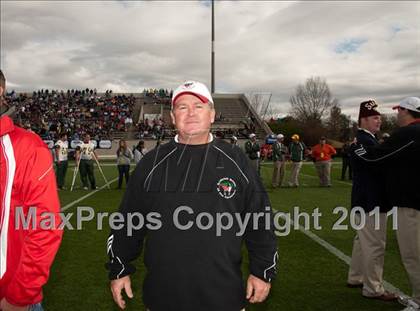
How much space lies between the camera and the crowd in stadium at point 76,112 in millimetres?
47156

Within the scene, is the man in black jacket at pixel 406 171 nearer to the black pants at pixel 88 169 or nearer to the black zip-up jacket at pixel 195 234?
the black zip-up jacket at pixel 195 234

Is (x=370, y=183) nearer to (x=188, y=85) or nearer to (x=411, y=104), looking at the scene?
(x=411, y=104)

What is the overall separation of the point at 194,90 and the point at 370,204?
2.73 m

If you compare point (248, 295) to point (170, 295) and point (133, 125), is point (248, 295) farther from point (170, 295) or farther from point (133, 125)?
point (133, 125)

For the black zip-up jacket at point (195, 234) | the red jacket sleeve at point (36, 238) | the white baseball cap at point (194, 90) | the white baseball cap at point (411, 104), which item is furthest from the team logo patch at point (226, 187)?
the white baseball cap at point (411, 104)

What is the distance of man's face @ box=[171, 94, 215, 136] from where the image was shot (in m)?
2.46

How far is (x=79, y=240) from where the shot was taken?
7.46m

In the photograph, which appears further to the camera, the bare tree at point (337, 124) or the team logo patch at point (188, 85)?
the bare tree at point (337, 124)

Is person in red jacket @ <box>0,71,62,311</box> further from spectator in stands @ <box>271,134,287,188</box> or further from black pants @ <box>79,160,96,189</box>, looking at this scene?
spectator in stands @ <box>271,134,287,188</box>

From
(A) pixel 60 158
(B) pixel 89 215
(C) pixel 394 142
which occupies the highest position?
(C) pixel 394 142

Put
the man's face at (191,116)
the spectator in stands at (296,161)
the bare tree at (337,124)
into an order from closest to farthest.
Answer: the man's face at (191,116) < the spectator in stands at (296,161) < the bare tree at (337,124)

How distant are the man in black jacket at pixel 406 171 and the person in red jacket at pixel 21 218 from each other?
10.5ft

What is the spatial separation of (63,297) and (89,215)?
5360mm

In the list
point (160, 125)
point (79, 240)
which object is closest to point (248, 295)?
point (79, 240)
